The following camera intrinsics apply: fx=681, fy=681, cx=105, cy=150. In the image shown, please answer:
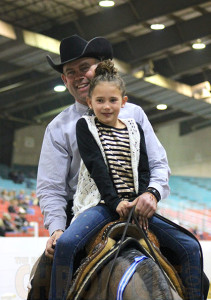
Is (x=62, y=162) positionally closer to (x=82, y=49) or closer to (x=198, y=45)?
(x=82, y=49)

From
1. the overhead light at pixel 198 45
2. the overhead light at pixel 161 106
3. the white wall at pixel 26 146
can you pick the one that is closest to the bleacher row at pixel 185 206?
the white wall at pixel 26 146

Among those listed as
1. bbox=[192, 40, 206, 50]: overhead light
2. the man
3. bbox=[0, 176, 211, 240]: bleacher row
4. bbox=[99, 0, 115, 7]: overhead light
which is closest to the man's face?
the man

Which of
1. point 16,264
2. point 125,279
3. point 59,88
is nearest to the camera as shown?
point 125,279

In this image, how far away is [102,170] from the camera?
7.00 feet

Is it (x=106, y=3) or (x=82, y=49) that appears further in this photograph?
(x=106, y=3)

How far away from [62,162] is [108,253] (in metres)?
0.56

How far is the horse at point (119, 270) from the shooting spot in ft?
6.03

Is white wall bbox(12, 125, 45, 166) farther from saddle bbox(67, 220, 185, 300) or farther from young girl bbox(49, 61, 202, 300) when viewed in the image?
saddle bbox(67, 220, 185, 300)

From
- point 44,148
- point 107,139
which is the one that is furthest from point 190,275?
A: point 44,148

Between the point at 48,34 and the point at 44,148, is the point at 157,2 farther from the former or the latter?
the point at 44,148

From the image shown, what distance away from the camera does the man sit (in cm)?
239

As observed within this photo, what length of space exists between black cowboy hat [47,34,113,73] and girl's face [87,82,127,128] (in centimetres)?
33

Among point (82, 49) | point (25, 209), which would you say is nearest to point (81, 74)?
point (82, 49)

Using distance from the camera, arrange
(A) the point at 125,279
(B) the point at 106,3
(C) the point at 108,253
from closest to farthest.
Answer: (A) the point at 125,279 → (C) the point at 108,253 → (B) the point at 106,3
